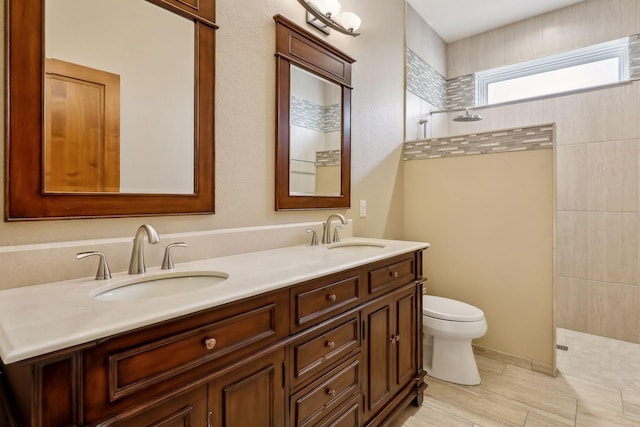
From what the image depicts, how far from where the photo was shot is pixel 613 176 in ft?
8.83

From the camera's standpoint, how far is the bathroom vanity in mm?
625

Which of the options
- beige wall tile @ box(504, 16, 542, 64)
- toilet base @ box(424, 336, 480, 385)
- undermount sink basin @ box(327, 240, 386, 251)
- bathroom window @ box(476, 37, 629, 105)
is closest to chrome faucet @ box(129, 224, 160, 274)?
undermount sink basin @ box(327, 240, 386, 251)

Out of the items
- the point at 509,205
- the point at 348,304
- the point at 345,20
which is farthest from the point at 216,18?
the point at 509,205

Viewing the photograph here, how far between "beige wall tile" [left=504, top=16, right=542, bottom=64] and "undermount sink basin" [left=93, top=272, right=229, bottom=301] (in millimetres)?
3516

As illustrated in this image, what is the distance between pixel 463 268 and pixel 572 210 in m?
1.23

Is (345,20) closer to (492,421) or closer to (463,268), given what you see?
(463,268)

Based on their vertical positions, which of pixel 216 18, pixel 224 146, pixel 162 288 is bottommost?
pixel 162 288

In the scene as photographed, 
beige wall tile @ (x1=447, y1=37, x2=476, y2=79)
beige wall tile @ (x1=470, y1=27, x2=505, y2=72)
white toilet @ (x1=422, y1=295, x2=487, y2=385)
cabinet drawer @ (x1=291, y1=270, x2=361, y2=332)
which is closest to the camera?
cabinet drawer @ (x1=291, y1=270, x2=361, y2=332)

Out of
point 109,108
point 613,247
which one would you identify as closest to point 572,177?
point 613,247

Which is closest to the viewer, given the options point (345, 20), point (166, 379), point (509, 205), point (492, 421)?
point (166, 379)

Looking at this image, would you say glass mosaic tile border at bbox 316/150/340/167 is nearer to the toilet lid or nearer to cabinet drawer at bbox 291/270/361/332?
cabinet drawer at bbox 291/270/361/332

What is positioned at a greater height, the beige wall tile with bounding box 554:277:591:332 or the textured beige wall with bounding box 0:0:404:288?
the textured beige wall with bounding box 0:0:404:288

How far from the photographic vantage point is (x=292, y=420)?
1.09 metres

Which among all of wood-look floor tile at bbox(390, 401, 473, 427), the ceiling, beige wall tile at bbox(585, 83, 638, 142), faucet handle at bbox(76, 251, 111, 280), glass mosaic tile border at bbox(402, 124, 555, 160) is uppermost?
the ceiling
